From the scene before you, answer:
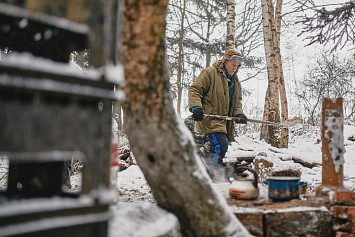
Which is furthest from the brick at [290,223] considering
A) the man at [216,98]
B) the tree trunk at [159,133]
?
the man at [216,98]

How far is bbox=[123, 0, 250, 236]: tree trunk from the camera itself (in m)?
2.06

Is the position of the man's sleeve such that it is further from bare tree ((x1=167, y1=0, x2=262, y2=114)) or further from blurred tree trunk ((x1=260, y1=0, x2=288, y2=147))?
bare tree ((x1=167, y1=0, x2=262, y2=114))

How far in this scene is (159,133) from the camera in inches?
82.3

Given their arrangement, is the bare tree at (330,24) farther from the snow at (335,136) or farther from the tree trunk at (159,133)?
the tree trunk at (159,133)

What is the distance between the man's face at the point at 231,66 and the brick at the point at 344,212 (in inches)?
112

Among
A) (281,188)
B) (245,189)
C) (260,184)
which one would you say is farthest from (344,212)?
(260,184)

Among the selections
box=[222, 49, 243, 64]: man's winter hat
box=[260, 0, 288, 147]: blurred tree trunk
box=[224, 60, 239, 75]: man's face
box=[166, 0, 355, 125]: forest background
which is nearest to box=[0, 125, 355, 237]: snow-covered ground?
box=[260, 0, 288, 147]: blurred tree trunk

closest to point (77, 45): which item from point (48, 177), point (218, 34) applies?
point (48, 177)

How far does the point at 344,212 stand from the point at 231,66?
293cm

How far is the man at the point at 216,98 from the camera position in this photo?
5.03 meters

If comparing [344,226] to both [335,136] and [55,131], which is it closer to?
[335,136]

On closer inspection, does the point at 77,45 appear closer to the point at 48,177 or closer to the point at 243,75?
the point at 48,177

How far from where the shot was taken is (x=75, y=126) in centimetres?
148

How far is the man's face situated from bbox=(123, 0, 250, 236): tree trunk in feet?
10.7
